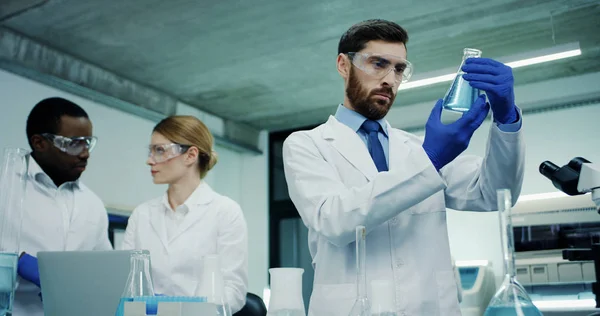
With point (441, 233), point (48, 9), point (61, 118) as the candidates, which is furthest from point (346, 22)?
point (441, 233)

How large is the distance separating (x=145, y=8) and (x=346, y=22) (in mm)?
1540

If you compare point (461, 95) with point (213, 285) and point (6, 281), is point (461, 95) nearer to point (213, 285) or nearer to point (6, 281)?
point (213, 285)

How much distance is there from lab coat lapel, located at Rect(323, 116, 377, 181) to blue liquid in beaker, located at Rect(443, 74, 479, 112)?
315 millimetres

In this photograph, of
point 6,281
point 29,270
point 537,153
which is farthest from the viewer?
point 537,153

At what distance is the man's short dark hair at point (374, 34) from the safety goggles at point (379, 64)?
0.13 metres

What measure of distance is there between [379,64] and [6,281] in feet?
3.58

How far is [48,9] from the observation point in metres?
4.45

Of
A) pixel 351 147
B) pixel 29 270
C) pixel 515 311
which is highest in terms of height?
pixel 351 147

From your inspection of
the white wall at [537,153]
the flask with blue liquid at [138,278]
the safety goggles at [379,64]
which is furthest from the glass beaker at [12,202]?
the white wall at [537,153]

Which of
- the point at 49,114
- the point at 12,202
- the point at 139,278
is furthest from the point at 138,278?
the point at 49,114

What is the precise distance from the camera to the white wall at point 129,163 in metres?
4.86

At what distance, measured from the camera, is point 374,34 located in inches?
70.6

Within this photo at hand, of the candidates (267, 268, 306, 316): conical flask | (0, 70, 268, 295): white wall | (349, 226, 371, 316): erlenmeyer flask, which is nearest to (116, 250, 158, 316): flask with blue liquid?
(267, 268, 306, 316): conical flask

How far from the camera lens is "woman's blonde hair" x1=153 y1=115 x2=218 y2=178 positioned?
266cm
